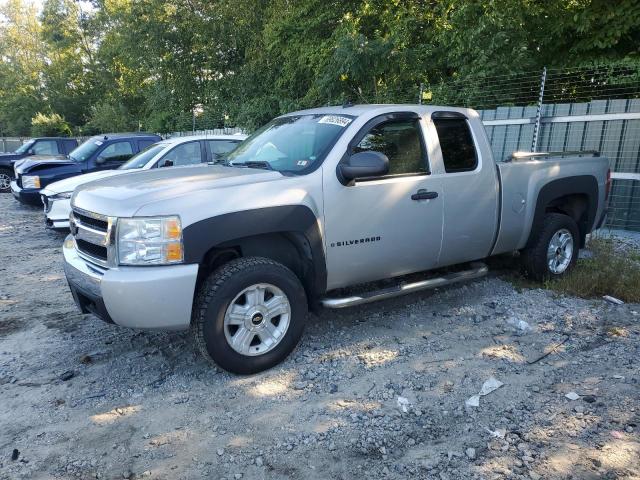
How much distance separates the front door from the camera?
13.0 ft

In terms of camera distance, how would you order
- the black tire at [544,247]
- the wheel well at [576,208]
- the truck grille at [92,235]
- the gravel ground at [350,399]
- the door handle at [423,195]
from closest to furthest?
the gravel ground at [350,399] → the truck grille at [92,235] → the door handle at [423,195] → the black tire at [544,247] → the wheel well at [576,208]

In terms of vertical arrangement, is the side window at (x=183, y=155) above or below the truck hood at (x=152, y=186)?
below

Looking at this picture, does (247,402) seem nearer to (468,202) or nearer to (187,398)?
(187,398)

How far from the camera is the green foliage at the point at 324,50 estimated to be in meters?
11.3

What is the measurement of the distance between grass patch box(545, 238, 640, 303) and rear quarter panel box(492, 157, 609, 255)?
70 centimetres

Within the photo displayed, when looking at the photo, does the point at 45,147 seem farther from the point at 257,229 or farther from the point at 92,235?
the point at 257,229

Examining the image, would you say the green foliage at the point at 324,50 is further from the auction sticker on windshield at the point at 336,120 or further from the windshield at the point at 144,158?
the auction sticker on windshield at the point at 336,120

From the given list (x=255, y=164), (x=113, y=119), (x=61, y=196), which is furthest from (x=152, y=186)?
(x=113, y=119)

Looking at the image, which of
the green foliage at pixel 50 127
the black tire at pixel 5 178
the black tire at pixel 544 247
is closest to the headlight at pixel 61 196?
the black tire at pixel 544 247

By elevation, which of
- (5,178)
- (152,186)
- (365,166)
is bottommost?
(5,178)

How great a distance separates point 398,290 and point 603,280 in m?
2.65

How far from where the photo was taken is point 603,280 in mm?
5430

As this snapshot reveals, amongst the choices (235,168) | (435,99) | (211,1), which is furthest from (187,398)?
(211,1)

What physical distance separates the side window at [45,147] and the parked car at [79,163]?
14.8ft
